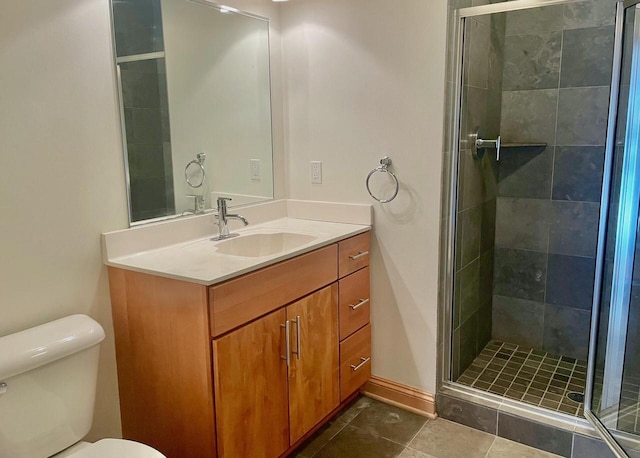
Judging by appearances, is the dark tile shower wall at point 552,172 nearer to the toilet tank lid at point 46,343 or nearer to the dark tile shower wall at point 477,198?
the dark tile shower wall at point 477,198

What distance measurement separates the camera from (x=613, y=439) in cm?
196

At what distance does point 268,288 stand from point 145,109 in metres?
0.86

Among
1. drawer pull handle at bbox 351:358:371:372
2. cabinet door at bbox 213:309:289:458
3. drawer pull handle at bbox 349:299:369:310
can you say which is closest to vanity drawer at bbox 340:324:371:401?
drawer pull handle at bbox 351:358:371:372

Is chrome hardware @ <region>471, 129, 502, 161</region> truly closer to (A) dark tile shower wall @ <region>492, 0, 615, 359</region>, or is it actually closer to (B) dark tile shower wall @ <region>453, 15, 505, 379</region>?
(B) dark tile shower wall @ <region>453, 15, 505, 379</region>

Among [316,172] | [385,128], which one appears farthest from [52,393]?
[385,128]

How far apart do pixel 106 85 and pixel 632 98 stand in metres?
1.94

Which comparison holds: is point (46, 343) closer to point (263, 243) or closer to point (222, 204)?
point (222, 204)

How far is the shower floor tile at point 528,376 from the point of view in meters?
2.38

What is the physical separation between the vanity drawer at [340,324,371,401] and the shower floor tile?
0.50m

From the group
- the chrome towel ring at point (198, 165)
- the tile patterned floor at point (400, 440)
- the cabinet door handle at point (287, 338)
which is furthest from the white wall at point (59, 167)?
the tile patterned floor at point (400, 440)

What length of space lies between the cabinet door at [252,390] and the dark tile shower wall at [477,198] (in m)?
1.02

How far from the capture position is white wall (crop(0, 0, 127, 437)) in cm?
153

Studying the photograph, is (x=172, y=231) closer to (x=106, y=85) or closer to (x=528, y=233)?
(x=106, y=85)

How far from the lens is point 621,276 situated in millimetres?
1993
